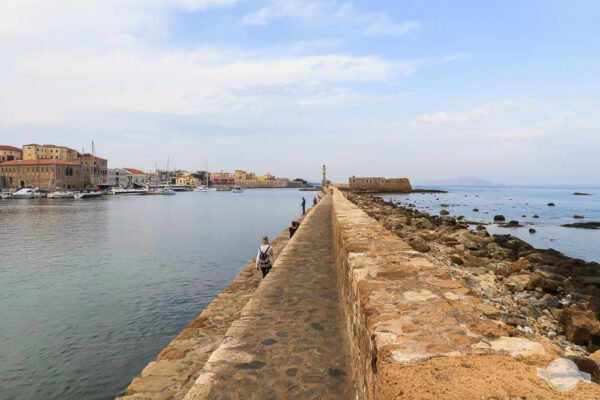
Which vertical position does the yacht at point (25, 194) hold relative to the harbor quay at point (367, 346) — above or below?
above

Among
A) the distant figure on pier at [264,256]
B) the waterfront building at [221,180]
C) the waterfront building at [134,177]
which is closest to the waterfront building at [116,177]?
the waterfront building at [134,177]

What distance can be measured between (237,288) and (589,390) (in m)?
8.11

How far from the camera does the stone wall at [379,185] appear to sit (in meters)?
Result: 91.8

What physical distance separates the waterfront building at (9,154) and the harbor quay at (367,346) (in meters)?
129

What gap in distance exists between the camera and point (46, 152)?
97.1 meters

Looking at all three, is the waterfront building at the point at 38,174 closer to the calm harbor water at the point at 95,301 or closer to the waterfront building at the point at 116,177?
the waterfront building at the point at 116,177

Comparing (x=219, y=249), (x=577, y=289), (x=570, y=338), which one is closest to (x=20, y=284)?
(x=219, y=249)

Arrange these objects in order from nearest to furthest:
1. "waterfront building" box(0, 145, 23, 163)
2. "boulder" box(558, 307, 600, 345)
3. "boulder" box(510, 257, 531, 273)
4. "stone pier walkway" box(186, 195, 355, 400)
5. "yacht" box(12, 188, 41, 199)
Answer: "stone pier walkway" box(186, 195, 355, 400)
"boulder" box(558, 307, 600, 345)
"boulder" box(510, 257, 531, 273)
"yacht" box(12, 188, 41, 199)
"waterfront building" box(0, 145, 23, 163)

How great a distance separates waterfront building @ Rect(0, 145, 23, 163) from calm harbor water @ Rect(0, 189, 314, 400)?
336ft

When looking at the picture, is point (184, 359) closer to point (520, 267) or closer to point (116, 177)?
point (520, 267)

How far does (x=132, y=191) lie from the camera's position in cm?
9706

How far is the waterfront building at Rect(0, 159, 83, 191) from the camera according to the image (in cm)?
8544

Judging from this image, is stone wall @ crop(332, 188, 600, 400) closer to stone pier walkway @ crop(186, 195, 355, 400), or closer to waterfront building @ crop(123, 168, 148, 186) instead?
→ stone pier walkway @ crop(186, 195, 355, 400)

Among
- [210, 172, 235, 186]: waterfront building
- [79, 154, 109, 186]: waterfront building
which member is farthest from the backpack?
[210, 172, 235, 186]: waterfront building
